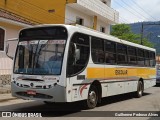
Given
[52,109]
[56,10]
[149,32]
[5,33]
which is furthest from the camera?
[149,32]


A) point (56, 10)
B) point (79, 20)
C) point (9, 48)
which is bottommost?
→ point (9, 48)

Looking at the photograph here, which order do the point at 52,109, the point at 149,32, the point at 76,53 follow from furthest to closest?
the point at 149,32 < the point at 52,109 < the point at 76,53

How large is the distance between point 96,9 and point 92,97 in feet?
68.9

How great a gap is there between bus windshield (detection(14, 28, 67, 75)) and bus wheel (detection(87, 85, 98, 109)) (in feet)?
7.25

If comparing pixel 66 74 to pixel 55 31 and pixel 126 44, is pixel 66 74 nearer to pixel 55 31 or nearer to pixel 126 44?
pixel 55 31

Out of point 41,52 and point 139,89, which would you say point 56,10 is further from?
point 41,52

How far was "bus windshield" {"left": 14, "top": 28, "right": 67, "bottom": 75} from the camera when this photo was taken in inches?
449

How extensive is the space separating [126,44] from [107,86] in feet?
11.1

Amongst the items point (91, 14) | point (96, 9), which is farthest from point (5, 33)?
point (91, 14)

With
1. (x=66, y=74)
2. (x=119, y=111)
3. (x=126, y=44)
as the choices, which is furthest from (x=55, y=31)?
(x=126, y=44)

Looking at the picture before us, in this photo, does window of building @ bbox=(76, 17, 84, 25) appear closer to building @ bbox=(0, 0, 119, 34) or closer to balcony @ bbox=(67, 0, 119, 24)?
building @ bbox=(0, 0, 119, 34)

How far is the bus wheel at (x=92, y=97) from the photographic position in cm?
1292

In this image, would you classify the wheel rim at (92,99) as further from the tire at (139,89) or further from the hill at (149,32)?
the hill at (149,32)

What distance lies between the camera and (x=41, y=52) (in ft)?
38.3
